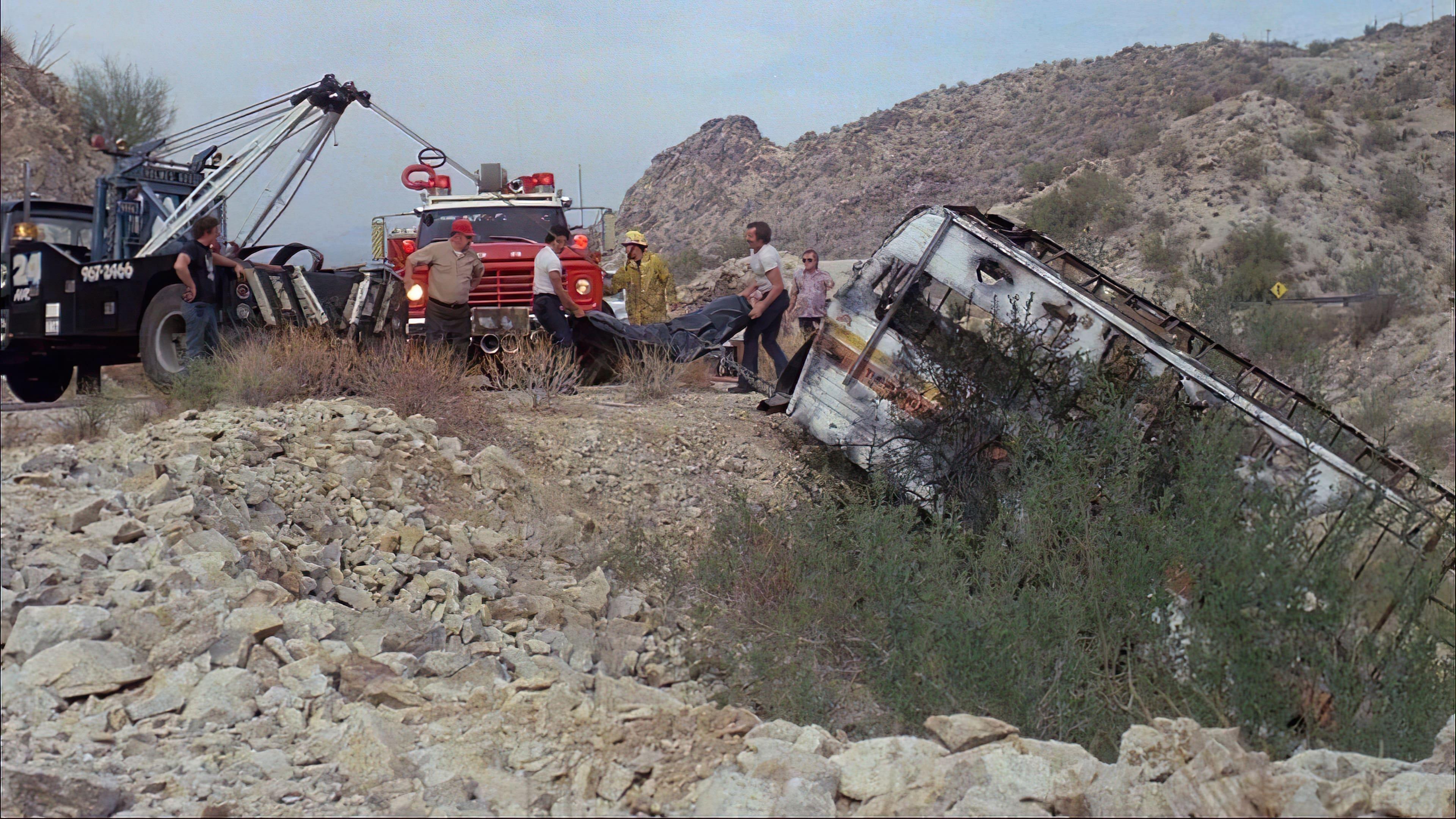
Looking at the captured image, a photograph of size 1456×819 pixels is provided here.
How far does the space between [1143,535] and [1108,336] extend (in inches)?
60.1

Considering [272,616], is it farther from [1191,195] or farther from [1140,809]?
[1191,195]

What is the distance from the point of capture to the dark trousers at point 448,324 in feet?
29.0

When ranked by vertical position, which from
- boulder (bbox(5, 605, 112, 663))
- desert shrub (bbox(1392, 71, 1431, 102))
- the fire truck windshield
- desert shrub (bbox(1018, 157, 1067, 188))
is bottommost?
boulder (bbox(5, 605, 112, 663))

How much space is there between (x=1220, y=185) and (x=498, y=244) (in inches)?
972

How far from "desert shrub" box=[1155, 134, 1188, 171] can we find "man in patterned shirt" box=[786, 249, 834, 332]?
77.2 feet

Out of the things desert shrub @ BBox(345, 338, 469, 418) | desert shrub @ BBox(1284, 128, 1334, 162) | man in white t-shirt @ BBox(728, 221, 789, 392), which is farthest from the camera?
desert shrub @ BBox(1284, 128, 1334, 162)

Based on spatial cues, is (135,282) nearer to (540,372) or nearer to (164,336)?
(164,336)

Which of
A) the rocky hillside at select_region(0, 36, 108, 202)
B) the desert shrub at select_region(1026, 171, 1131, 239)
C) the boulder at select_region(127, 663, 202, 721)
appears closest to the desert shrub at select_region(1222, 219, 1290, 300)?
the desert shrub at select_region(1026, 171, 1131, 239)

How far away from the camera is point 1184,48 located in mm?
42938

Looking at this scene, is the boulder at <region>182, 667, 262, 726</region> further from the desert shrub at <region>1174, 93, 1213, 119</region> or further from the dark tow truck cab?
the desert shrub at <region>1174, 93, 1213, 119</region>

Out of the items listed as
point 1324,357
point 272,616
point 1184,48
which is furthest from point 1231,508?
point 1184,48

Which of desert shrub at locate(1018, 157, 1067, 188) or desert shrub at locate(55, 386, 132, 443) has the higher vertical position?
desert shrub at locate(1018, 157, 1067, 188)

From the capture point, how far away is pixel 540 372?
348 inches

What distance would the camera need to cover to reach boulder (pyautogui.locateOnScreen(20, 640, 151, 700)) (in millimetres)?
3619
